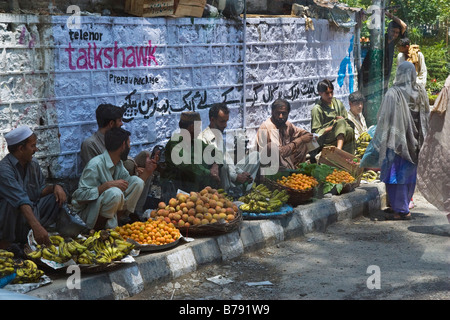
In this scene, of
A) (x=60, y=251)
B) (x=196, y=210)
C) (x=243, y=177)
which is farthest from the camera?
(x=243, y=177)

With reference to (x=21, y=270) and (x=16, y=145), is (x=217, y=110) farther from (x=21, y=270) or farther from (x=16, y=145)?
(x=21, y=270)

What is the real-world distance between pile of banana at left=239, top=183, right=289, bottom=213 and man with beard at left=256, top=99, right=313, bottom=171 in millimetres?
982

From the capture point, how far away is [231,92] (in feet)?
33.4

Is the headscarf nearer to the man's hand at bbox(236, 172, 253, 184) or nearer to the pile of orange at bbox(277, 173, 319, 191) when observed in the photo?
the pile of orange at bbox(277, 173, 319, 191)

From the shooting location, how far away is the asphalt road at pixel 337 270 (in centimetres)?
611

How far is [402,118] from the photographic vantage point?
28.9ft

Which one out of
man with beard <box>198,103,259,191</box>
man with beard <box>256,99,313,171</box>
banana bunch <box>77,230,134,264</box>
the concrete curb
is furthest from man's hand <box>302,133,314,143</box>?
banana bunch <box>77,230,134,264</box>

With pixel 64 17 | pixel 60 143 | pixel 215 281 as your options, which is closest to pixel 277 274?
pixel 215 281

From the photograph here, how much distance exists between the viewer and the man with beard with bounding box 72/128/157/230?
663 cm

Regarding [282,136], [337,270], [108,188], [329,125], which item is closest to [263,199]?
[337,270]

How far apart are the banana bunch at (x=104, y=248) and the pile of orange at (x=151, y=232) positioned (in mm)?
197

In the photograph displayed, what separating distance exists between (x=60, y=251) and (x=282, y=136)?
4666mm

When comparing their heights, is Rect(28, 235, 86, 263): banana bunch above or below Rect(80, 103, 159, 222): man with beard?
below
